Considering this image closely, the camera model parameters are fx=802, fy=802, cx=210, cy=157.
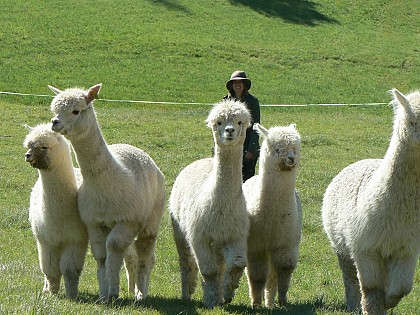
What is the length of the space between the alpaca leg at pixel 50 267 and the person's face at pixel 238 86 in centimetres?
307

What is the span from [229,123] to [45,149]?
211 cm

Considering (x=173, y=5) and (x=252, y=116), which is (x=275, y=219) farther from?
(x=173, y=5)

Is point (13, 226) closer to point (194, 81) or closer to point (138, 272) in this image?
point (138, 272)

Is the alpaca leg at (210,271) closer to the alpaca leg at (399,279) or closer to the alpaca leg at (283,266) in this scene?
the alpaca leg at (283,266)

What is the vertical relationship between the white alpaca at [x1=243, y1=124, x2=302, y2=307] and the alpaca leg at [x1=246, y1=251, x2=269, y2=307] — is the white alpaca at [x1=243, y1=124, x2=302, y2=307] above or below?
above

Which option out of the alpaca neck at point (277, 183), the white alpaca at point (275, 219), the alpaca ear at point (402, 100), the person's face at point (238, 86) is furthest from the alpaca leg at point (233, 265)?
the person's face at point (238, 86)

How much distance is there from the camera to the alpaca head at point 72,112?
27.1ft

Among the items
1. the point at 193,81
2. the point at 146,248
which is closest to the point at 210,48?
the point at 193,81

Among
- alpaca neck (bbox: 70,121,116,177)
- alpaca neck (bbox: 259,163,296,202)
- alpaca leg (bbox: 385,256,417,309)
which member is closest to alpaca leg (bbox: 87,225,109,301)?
alpaca neck (bbox: 70,121,116,177)

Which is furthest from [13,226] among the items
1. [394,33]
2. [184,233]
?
[394,33]

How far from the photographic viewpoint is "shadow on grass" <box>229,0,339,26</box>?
4916cm

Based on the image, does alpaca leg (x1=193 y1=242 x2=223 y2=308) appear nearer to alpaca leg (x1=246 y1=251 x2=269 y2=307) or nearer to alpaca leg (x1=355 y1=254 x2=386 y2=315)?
alpaca leg (x1=246 y1=251 x2=269 y2=307)

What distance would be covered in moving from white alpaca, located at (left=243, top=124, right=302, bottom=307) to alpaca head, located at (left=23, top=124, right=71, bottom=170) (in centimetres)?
218

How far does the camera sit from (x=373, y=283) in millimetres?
7469
